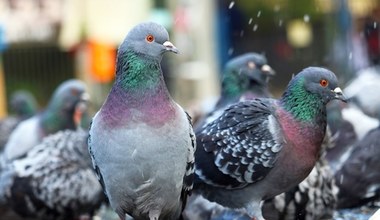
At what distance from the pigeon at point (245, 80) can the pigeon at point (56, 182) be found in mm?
997

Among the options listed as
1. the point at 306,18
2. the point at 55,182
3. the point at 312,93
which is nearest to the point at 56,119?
the point at 55,182

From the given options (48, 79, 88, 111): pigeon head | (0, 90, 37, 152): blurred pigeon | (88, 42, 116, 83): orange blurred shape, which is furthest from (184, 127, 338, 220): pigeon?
(88, 42, 116, 83): orange blurred shape

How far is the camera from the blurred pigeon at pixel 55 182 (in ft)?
23.6

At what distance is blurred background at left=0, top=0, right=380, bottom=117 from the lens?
2050cm

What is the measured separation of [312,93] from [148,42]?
1084 millimetres

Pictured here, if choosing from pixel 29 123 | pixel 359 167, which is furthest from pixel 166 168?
pixel 29 123

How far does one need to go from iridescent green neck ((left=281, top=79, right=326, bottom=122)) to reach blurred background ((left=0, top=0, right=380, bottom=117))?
10312mm

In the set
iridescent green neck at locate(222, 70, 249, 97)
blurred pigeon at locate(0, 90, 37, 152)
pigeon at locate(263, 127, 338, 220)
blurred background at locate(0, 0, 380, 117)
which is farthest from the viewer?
blurred background at locate(0, 0, 380, 117)

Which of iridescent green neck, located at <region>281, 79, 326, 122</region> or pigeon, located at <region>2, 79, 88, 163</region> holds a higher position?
iridescent green neck, located at <region>281, 79, 326, 122</region>

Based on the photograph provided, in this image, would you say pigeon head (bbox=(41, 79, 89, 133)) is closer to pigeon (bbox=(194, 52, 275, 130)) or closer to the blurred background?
pigeon (bbox=(194, 52, 275, 130))

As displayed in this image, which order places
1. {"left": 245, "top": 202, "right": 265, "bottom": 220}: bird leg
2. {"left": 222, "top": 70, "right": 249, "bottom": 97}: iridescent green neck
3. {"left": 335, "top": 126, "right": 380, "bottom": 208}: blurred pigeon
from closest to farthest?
{"left": 245, "top": 202, "right": 265, "bottom": 220}: bird leg, {"left": 335, "top": 126, "right": 380, "bottom": 208}: blurred pigeon, {"left": 222, "top": 70, "right": 249, "bottom": 97}: iridescent green neck

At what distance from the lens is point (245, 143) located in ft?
18.1

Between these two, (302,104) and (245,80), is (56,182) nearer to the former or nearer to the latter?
(245,80)

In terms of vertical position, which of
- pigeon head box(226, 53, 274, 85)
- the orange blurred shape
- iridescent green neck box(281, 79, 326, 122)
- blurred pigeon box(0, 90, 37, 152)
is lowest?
the orange blurred shape
